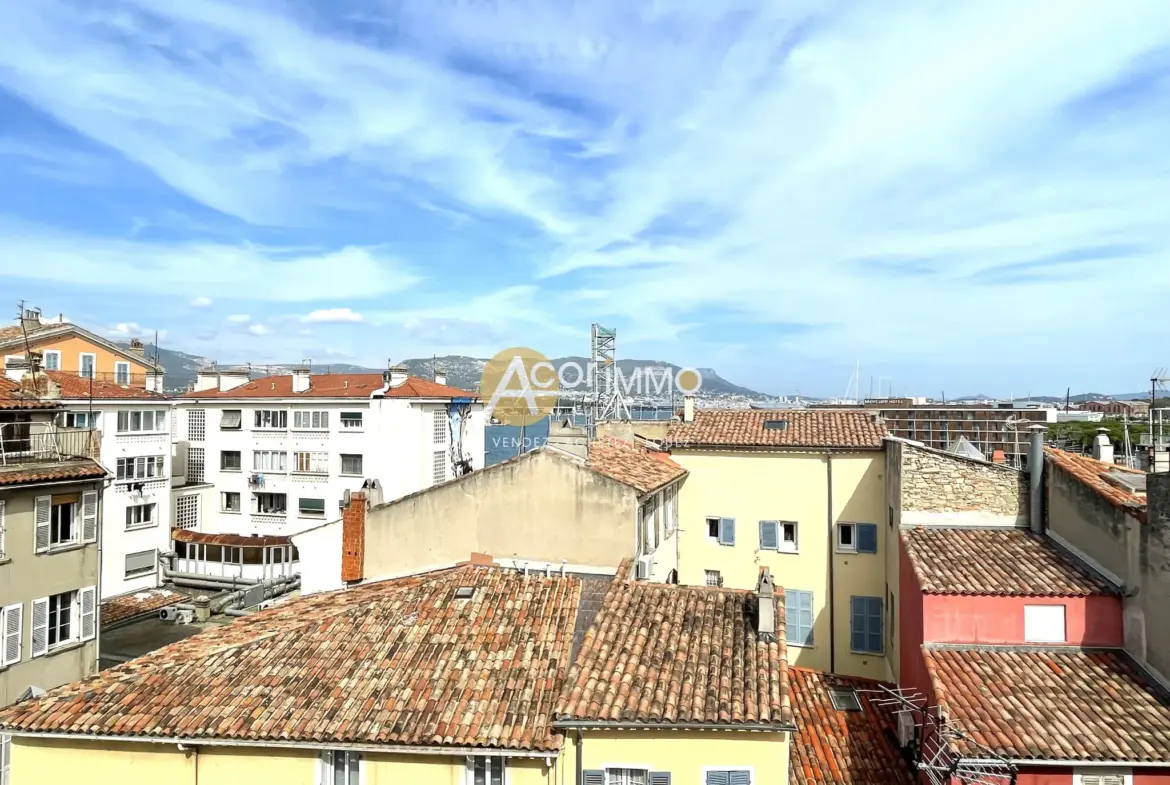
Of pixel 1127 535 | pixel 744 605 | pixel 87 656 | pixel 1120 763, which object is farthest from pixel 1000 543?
pixel 87 656

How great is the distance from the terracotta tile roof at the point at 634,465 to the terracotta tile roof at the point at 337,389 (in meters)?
20.0

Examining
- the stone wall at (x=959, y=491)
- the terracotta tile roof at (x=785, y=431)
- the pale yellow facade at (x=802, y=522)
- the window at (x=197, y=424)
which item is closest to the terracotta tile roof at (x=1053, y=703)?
the stone wall at (x=959, y=491)

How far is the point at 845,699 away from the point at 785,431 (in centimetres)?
1012

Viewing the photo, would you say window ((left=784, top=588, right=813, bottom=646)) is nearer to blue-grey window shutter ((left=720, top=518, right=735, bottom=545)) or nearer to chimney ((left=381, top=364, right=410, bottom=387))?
blue-grey window shutter ((left=720, top=518, right=735, bottom=545))

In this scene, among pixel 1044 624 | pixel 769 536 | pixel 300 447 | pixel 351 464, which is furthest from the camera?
pixel 300 447

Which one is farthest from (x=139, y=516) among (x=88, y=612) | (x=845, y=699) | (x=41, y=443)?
(x=845, y=699)

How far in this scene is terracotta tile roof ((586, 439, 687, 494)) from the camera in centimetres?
1870

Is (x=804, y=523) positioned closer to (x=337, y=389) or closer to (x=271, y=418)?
(x=337, y=389)

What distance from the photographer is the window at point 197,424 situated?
141 ft

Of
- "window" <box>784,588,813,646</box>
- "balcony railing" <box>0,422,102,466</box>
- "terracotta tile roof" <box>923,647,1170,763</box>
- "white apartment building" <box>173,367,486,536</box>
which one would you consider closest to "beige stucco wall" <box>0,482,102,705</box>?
"balcony railing" <box>0,422,102,466</box>

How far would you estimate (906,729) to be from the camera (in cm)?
1503

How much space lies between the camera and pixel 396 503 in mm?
18094

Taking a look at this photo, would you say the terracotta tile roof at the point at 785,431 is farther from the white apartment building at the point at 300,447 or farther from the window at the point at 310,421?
the window at the point at 310,421

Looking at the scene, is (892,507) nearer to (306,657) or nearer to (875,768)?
(875,768)
